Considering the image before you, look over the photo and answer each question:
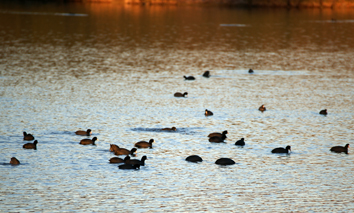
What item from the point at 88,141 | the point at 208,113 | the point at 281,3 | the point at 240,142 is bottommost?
the point at 240,142

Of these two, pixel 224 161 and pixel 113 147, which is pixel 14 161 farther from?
pixel 224 161

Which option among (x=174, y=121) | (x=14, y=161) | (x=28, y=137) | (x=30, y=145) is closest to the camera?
(x=14, y=161)

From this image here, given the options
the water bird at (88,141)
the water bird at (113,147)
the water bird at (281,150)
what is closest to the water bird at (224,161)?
the water bird at (281,150)

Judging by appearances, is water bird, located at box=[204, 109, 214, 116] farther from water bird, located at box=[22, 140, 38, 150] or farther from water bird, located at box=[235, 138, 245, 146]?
water bird, located at box=[22, 140, 38, 150]

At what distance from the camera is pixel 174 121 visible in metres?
35.9

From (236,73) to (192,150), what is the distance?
A: 28.7 m

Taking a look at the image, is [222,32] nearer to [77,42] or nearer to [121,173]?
[77,42]

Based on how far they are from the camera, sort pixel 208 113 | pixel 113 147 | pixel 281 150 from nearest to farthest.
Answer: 1. pixel 113 147
2. pixel 281 150
3. pixel 208 113

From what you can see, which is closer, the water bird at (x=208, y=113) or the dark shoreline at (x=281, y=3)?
the water bird at (x=208, y=113)

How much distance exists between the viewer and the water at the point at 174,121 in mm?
23078

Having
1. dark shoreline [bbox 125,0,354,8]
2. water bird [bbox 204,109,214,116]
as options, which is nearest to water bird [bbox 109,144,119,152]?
water bird [bbox 204,109,214,116]

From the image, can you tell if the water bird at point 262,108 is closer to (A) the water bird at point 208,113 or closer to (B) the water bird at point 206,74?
(A) the water bird at point 208,113

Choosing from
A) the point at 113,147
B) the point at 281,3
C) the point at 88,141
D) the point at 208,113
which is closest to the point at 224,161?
the point at 113,147

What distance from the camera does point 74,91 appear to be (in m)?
45.2
